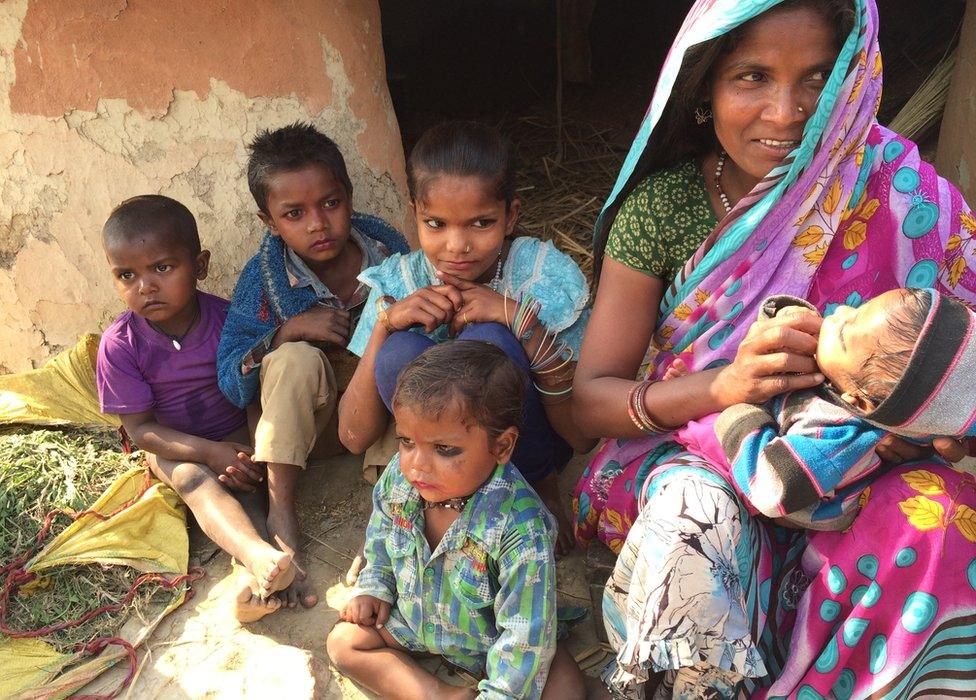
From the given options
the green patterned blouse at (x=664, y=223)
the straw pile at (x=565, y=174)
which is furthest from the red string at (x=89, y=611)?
the straw pile at (x=565, y=174)

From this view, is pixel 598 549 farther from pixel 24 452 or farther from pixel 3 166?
pixel 3 166

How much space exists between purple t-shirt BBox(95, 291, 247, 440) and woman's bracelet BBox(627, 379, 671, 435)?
5.26 ft

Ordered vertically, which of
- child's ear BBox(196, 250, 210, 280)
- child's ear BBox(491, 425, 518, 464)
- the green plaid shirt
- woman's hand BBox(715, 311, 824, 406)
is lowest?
the green plaid shirt

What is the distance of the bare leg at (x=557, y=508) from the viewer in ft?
8.47

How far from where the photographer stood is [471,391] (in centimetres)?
196

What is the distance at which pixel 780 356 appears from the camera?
1.76m

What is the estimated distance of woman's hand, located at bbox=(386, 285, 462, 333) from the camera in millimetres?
2311

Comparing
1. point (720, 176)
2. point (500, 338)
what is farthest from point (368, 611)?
point (720, 176)

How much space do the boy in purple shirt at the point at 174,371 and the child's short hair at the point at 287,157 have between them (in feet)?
0.90

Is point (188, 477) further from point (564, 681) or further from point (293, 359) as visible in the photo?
point (564, 681)

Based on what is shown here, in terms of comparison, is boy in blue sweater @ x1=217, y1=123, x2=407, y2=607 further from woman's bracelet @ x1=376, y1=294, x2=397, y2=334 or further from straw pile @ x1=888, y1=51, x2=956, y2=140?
straw pile @ x1=888, y1=51, x2=956, y2=140

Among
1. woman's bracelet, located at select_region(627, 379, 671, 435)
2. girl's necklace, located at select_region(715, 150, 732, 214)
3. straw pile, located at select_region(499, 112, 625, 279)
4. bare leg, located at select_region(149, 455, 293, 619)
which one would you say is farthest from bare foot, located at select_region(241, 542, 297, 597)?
straw pile, located at select_region(499, 112, 625, 279)

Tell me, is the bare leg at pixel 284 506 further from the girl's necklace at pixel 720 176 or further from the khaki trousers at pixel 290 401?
the girl's necklace at pixel 720 176

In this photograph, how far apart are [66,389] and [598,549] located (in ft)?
6.78
